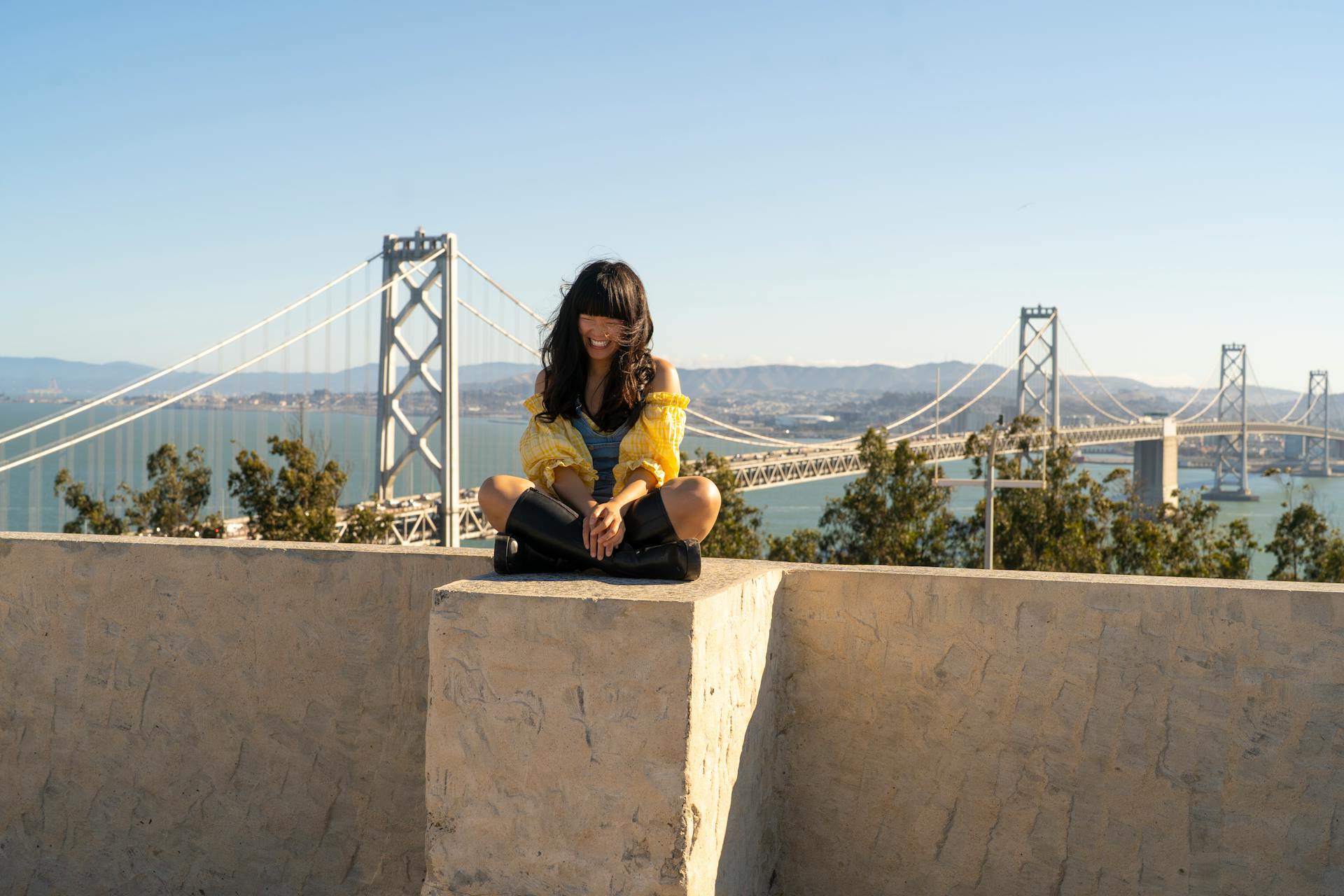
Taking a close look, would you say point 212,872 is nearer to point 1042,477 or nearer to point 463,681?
point 463,681

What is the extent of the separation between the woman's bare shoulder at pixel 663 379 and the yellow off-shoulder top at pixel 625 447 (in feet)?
0.05

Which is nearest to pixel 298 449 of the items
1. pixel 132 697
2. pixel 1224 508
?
pixel 132 697

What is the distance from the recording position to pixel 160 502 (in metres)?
18.1

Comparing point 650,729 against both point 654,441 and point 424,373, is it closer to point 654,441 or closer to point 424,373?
point 654,441

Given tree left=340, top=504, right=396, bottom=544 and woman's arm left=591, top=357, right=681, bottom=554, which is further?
tree left=340, top=504, right=396, bottom=544

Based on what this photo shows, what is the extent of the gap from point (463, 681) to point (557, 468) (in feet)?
1.69

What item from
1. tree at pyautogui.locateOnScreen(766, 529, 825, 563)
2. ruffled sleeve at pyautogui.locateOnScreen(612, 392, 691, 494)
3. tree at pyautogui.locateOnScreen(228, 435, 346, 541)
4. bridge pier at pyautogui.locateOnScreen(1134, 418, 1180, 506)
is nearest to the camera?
ruffled sleeve at pyautogui.locateOnScreen(612, 392, 691, 494)

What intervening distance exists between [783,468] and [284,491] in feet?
41.7

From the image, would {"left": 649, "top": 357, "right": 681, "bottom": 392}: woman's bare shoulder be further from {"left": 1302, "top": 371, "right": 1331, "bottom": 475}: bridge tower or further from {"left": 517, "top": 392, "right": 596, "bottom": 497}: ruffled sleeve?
{"left": 1302, "top": 371, "right": 1331, "bottom": 475}: bridge tower

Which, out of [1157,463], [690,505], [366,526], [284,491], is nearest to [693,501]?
[690,505]

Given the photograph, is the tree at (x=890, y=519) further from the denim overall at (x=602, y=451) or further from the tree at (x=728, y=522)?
the denim overall at (x=602, y=451)

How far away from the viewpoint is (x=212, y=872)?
7.51 feet

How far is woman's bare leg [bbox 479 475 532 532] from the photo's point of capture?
1.96 meters

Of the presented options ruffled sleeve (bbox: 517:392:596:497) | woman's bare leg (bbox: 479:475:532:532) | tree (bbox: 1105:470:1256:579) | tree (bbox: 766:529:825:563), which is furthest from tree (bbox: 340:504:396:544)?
woman's bare leg (bbox: 479:475:532:532)
